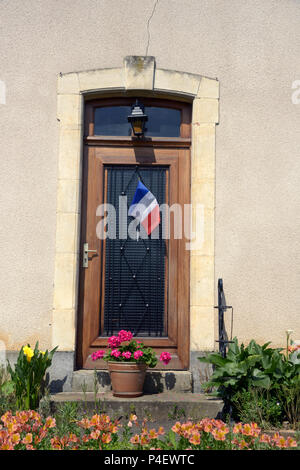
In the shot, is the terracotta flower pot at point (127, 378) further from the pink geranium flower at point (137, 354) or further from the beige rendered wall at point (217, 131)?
the beige rendered wall at point (217, 131)

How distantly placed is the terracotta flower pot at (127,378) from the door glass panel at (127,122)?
2.26 metres

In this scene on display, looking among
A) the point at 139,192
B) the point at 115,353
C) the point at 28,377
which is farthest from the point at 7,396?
the point at 139,192

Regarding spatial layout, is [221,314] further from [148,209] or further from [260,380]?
[148,209]

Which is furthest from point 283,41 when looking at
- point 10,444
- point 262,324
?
point 10,444

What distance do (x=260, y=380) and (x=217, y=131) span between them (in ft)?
7.72

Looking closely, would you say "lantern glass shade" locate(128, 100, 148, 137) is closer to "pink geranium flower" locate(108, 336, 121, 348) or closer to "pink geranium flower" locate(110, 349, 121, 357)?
"pink geranium flower" locate(108, 336, 121, 348)

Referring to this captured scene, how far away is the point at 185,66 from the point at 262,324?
257 cm

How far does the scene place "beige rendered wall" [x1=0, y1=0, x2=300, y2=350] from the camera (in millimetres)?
4820

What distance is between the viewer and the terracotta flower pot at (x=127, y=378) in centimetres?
435

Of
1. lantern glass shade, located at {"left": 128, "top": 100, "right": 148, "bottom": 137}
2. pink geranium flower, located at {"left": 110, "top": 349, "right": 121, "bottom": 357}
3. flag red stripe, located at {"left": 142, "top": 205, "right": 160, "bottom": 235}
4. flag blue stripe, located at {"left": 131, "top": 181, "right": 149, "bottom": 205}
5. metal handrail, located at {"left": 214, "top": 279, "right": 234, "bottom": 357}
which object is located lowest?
pink geranium flower, located at {"left": 110, "top": 349, "right": 121, "bottom": 357}

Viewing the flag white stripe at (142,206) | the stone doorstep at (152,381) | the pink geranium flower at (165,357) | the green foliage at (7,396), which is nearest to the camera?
the green foliage at (7,396)

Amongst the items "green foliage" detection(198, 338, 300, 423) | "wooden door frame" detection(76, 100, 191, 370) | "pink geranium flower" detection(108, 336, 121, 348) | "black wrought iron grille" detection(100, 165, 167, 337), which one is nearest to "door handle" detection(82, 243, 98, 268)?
"wooden door frame" detection(76, 100, 191, 370)

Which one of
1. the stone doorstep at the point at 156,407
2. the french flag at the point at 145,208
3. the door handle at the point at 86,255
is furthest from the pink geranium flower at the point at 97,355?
the french flag at the point at 145,208

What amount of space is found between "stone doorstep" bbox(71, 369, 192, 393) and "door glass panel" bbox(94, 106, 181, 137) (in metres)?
2.32
